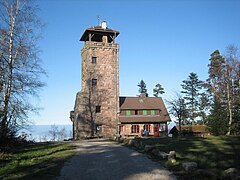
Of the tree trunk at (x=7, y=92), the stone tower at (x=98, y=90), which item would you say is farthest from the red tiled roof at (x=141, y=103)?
the tree trunk at (x=7, y=92)

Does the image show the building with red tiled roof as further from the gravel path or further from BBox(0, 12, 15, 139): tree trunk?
the gravel path

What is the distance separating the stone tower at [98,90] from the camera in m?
30.6

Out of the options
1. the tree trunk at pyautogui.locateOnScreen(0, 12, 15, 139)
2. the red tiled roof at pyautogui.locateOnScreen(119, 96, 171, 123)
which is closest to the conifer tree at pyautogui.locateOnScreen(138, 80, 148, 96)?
the red tiled roof at pyautogui.locateOnScreen(119, 96, 171, 123)

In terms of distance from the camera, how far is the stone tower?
101 feet

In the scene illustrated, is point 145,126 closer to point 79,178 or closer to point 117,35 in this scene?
point 117,35

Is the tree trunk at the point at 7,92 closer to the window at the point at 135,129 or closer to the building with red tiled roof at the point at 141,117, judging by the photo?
the building with red tiled roof at the point at 141,117

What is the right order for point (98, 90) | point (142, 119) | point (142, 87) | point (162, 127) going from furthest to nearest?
point (142, 87), point (162, 127), point (142, 119), point (98, 90)

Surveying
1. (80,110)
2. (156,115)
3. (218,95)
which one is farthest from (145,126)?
(218,95)

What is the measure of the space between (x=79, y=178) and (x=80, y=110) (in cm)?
2316

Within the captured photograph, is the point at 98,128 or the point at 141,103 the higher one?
the point at 141,103

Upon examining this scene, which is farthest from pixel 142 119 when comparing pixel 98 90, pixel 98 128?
pixel 98 90

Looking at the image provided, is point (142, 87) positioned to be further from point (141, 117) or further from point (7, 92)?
point (7, 92)

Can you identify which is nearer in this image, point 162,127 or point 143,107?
point 162,127

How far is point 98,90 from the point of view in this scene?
31719mm
